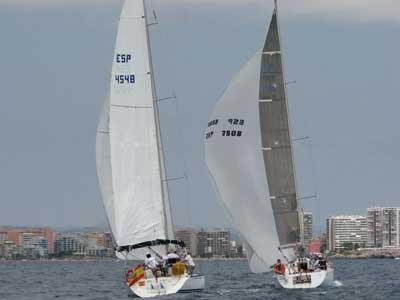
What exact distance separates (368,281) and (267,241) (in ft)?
Result: 62.8

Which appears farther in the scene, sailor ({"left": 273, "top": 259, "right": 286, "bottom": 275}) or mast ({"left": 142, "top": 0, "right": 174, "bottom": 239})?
sailor ({"left": 273, "top": 259, "right": 286, "bottom": 275})

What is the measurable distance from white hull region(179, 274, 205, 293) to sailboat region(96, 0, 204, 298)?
1.50m

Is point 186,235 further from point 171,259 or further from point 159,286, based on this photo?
point 159,286

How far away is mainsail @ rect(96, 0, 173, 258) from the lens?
202 ft

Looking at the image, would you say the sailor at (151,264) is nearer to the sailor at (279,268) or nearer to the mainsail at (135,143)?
the mainsail at (135,143)

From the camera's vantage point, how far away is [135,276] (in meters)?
59.9

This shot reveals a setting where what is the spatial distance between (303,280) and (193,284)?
537cm

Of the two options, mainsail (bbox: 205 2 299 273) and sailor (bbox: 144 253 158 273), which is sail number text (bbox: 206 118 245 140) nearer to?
mainsail (bbox: 205 2 299 273)

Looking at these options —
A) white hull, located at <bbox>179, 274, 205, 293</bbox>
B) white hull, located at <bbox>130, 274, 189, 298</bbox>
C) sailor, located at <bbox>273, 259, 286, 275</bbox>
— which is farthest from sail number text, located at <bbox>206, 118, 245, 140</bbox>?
white hull, located at <bbox>130, 274, 189, 298</bbox>

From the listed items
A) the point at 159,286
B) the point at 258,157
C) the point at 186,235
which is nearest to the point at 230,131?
the point at 258,157

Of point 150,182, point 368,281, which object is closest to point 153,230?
point 150,182

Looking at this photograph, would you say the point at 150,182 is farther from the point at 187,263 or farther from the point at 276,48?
the point at 276,48

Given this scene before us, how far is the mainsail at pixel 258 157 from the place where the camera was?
6378 centimetres

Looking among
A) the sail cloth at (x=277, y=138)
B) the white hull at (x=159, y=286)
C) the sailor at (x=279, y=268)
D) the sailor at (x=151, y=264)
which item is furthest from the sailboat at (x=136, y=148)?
the sail cloth at (x=277, y=138)
